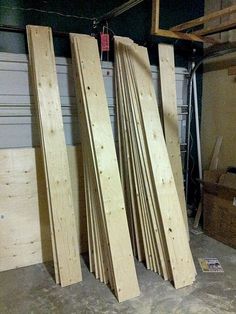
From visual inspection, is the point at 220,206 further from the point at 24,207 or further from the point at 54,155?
the point at 24,207

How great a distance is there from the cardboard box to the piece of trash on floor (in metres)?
0.33

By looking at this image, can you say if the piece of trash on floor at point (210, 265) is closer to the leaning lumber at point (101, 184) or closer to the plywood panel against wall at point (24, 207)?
the leaning lumber at point (101, 184)

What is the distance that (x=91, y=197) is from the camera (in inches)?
88.1

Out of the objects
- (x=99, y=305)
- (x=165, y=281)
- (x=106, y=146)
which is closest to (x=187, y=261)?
(x=165, y=281)

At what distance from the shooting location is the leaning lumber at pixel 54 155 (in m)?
2.14

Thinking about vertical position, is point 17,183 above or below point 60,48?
below

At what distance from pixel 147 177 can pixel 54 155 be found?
2.34ft

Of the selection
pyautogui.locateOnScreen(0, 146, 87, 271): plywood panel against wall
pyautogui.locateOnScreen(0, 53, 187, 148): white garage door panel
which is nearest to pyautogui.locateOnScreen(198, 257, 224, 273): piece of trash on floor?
pyautogui.locateOnScreen(0, 146, 87, 271): plywood panel against wall

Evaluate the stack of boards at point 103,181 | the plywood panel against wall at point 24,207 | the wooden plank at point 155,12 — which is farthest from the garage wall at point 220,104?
the plywood panel against wall at point 24,207

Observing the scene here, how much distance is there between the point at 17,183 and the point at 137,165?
96 cm

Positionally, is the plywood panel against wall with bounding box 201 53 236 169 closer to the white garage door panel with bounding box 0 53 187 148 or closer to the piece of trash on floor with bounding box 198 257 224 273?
the piece of trash on floor with bounding box 198 257 224 273

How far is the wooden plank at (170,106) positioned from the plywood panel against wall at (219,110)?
668 millimetres

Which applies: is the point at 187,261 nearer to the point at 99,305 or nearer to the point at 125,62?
the point at 99,305

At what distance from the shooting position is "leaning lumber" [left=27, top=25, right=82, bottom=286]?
214 cm
